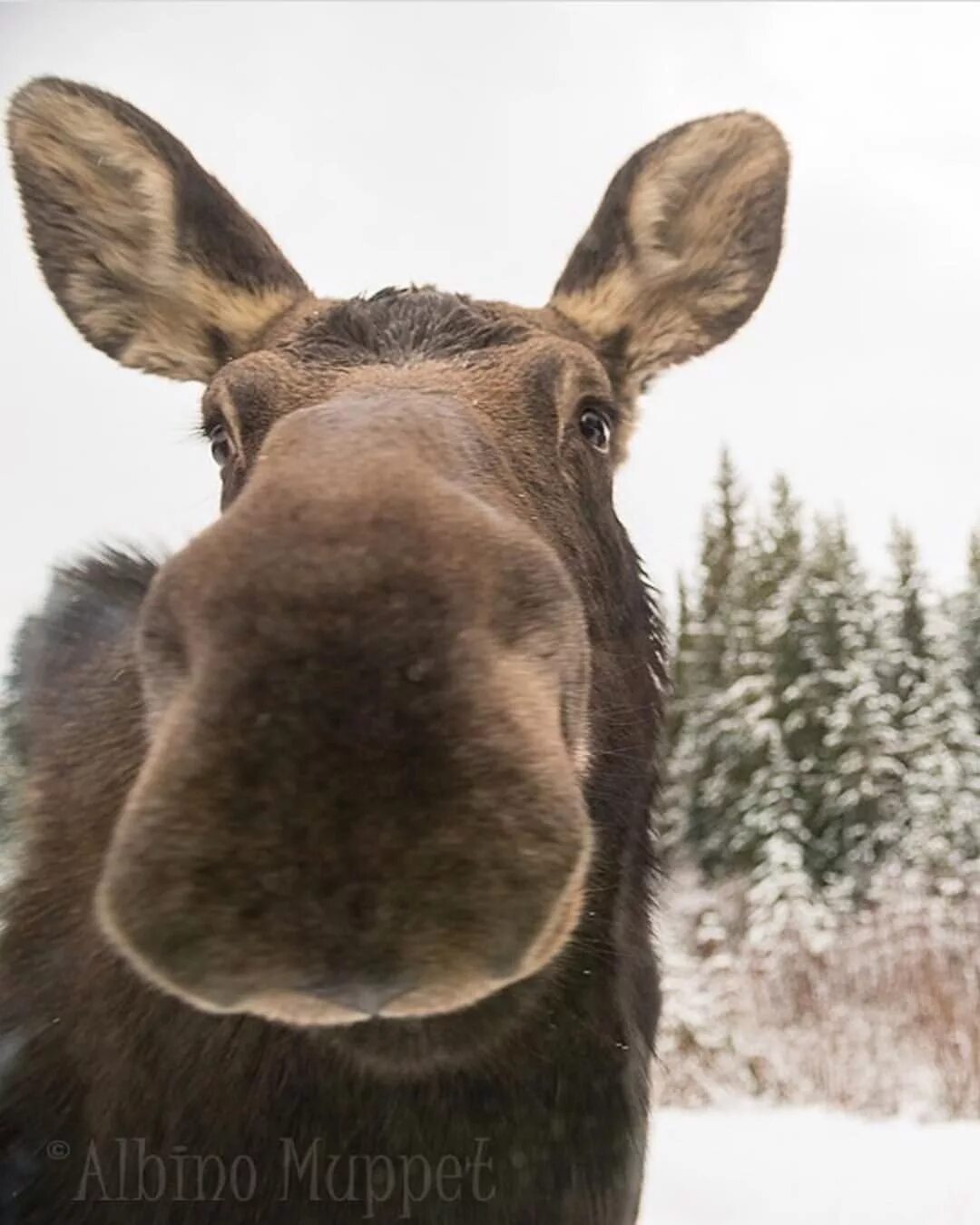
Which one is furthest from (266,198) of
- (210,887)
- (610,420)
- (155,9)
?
(210,887)

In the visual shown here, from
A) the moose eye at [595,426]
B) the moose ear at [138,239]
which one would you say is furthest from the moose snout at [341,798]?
the moose ear at [138,239]

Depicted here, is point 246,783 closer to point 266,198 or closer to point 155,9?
point 266,198

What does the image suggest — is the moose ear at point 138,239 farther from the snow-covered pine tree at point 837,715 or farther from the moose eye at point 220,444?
the snow-covered pine tree at point 837,715

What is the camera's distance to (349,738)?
1.11m

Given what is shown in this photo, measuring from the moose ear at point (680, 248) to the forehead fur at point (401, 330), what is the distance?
1.05 ft

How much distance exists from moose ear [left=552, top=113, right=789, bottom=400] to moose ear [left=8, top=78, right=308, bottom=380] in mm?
590

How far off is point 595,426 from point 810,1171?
169 cm

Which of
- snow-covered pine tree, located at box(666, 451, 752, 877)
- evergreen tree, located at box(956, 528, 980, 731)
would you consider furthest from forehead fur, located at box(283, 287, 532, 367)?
evergreen tree, located at box(956, 528, 980, 731)

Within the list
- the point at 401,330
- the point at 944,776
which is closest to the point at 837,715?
the point at 944,776

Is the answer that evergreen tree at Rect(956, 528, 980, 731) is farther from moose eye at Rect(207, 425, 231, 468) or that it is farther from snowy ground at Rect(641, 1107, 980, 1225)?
moose eye at Rect(207, 425, 231, 468)

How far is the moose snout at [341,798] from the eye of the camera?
111cm

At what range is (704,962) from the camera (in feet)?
9.64

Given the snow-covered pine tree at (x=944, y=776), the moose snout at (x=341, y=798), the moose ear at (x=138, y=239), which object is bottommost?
the moose snout at (x=341, y=798)

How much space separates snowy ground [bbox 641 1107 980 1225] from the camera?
2.40 meters
